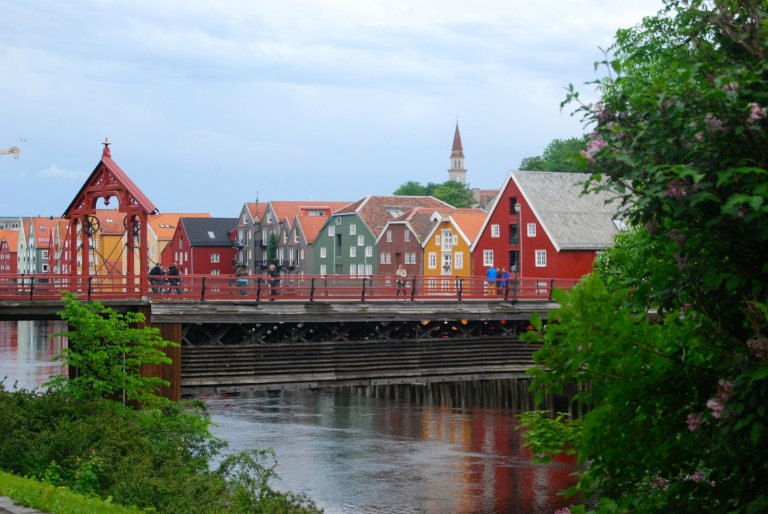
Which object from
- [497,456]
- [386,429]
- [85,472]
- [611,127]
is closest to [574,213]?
[386,429]

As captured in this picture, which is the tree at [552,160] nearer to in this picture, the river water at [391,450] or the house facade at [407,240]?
the house facade at [407,240]

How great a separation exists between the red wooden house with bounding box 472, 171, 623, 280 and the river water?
664 inches

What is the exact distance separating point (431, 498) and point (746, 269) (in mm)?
24654

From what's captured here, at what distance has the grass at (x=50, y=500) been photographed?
13133mm

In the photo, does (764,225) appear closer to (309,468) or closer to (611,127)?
(611,127)

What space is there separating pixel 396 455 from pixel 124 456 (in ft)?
63.9

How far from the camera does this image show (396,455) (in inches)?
1533

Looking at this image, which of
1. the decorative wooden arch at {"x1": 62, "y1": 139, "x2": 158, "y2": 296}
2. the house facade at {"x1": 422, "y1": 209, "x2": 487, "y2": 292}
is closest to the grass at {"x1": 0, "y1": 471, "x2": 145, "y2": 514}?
the decorative wooden arch at {"x1": 62, "y1": 139, "x2": 158, "y2": 296}

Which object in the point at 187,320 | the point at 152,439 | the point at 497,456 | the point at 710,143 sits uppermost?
the point at 710,143

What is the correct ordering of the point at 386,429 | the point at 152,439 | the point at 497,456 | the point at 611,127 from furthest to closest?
the point at 386,429 < the point at 497,456 < the point at 152,439 < the point at 611,127

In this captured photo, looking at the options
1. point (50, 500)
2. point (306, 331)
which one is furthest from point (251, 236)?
point (50, 500)

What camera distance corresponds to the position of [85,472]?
18906mm

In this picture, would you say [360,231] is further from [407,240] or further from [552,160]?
[552,160]

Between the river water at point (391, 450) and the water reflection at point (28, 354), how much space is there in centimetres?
41
